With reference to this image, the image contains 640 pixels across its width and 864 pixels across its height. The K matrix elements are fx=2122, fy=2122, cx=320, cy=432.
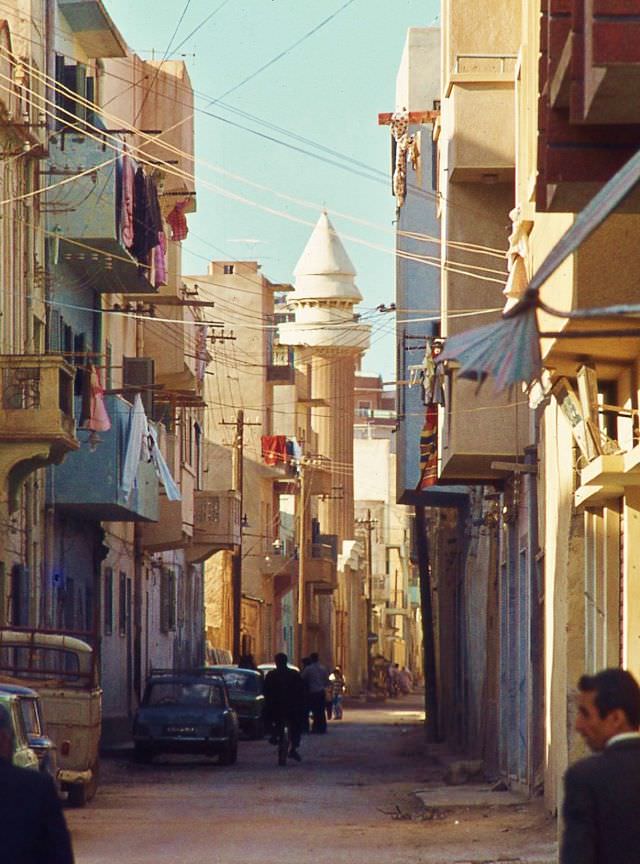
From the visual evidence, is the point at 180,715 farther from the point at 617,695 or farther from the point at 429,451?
the point at 617,695

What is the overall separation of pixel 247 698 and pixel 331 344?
88.9 metres

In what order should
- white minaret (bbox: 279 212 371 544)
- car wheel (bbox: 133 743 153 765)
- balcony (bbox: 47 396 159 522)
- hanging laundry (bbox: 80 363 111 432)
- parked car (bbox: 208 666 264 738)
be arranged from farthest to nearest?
1. white minaret (bbox: 279 212 371 544)
2. parked car (bbox: 208 666 264 738)
3. balcony (bbox: 47 396 159 522)
4. car wheel (bbox: 133 743 153 765)
5. hanging laundry (bbox: 80 363 111 432)

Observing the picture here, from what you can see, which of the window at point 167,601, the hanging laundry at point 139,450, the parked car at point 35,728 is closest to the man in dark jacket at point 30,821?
the parked car at point 35,728

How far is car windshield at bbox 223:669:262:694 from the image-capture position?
45000 mm

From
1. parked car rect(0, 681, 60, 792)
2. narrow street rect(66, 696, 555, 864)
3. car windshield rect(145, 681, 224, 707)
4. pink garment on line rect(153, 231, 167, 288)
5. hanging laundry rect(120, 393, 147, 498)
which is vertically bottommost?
narrow street rect(66, 696, 555, 864)

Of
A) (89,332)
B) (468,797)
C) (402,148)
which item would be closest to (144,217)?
(89,332)

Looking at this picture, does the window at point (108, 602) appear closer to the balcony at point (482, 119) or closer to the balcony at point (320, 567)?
the balcony at point (482, 119)

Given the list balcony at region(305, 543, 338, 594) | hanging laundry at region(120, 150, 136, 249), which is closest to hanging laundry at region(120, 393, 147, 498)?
hanging laundry at region(120, 150, 136, 249)

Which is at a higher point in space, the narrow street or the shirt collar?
the shirt collar

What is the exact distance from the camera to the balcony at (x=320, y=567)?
3302 inches

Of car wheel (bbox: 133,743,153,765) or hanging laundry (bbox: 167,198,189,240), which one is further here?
hanging laundry (bbox: 167,198,189,240)

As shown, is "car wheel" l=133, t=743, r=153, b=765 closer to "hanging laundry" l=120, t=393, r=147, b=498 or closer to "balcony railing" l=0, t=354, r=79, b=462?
"hanging laundry" l=120, t=393, r=147, b=498

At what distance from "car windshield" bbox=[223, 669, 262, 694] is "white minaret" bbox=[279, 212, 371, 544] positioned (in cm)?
5386

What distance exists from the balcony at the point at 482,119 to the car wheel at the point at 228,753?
12430 millimetres
